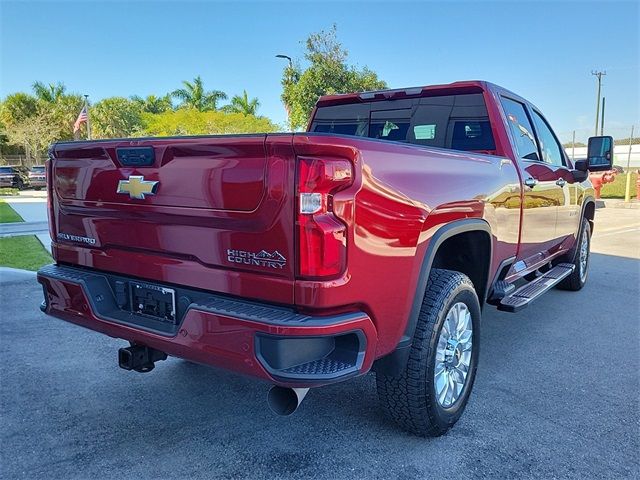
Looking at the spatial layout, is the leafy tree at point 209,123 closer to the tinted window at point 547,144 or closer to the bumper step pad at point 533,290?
the tinted window at point 547,144

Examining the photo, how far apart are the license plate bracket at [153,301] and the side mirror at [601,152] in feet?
14.4

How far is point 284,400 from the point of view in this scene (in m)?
2.19

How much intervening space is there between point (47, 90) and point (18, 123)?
226 inches

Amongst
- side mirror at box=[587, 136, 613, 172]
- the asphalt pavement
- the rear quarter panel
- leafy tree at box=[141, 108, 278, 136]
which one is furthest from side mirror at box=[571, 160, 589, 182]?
leafy tree at box=[141, 108, 278, 136]

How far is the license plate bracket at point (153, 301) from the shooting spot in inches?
95.0

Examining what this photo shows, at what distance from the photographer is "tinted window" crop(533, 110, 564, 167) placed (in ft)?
15.2

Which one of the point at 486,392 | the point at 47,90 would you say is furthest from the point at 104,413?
the point at 47,90

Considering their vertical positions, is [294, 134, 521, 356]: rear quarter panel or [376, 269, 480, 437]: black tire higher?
[294, 134, 521, 356]: rear quarter panel

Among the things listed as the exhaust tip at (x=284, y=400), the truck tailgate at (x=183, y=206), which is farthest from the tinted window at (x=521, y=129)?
the exhaust tip at (x=284, y=400)

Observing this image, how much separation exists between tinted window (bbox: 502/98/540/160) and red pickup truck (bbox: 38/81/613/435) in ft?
2.24

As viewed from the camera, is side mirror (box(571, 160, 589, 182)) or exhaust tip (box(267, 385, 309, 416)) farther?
side mirror (box(571, 160, 589, 182))

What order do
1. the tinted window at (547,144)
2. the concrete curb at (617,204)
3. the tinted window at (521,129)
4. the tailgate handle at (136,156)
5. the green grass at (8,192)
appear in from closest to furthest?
the tailgate handle at (136,156)
the tinted window at (521,129)
the tinted window at (547,144)
the concrete curb at (617,204)
the green grass at (8,192)

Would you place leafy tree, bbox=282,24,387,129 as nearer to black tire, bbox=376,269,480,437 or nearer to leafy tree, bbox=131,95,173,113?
black tire, bbox=376,269,480,437

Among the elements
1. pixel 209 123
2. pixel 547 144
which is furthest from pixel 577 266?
pixel 209 123
